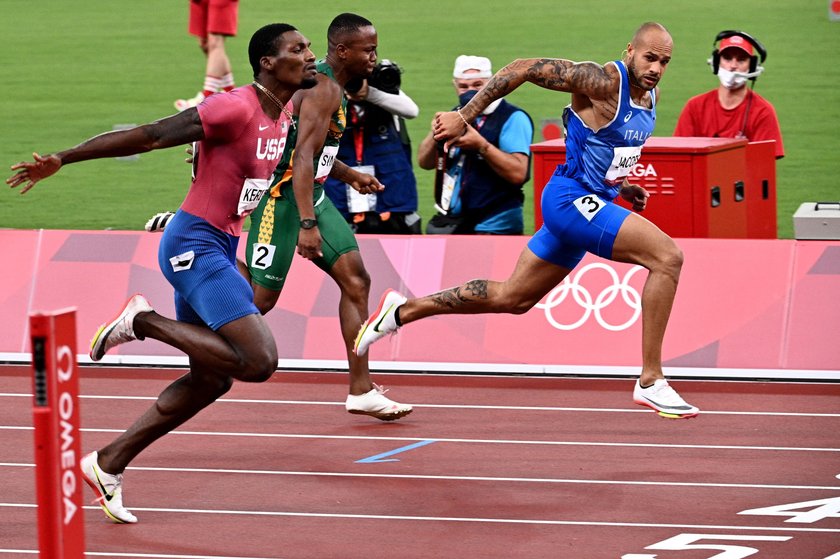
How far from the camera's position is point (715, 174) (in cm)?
1013

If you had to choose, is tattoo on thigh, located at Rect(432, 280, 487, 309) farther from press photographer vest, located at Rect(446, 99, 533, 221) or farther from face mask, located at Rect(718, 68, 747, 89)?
face mask, located at Rect(718, 68, 747, 89)

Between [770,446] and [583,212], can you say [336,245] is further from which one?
[770,446]

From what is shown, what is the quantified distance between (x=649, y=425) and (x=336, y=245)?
77.0 inches

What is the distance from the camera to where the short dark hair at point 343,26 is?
8359mm

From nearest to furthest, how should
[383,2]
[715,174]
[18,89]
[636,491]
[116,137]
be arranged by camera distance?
[116,137], [636,491], [715,174], [18,89], [383,2]

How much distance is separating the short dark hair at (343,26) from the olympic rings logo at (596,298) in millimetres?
2361

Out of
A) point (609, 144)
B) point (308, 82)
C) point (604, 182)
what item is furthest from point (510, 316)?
point (308, 82)

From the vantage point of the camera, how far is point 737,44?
11.4m

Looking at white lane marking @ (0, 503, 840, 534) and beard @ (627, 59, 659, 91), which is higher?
beard @ (627, 59, 659, 91)

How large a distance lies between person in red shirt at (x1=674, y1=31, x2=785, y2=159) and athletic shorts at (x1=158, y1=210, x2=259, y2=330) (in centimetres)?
538

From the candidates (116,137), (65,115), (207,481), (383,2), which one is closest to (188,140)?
(116,137)

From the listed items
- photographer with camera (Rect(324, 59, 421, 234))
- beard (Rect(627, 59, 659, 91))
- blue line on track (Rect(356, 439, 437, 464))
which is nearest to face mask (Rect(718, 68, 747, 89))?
photographer with camera (Rect(324, 59, 421, 234))

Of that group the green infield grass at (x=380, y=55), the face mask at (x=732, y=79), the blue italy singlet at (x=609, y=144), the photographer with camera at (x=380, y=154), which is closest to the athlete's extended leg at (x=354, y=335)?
the blue italy singlet at (x=609, y=144)

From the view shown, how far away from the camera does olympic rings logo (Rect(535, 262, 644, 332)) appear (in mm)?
9938
